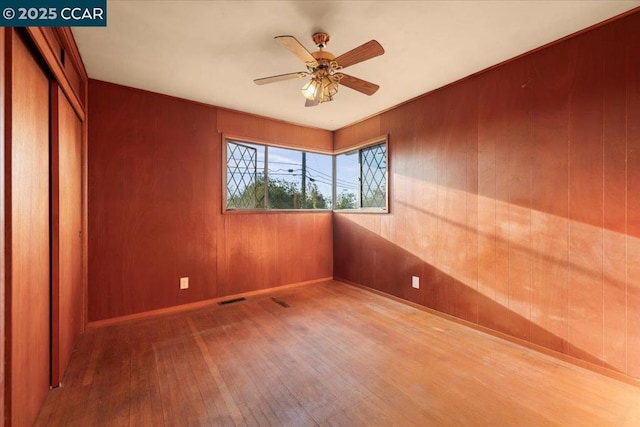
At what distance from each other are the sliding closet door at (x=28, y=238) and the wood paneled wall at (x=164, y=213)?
3.56 feet

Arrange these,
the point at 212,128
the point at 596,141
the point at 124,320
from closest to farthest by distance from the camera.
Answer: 1. the point at 596,141
2. the point at 124,320
3. the point at 212,128

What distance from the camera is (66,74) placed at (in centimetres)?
197

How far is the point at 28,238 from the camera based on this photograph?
1.43m

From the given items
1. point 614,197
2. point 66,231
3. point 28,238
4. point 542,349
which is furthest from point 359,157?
point 28,238

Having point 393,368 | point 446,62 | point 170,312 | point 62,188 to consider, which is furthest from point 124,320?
point 446,62

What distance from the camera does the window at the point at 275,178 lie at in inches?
143

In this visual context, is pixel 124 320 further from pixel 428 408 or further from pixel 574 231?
pixel 574 231

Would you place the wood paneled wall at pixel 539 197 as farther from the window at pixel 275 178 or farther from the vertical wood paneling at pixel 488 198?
the window at pixel 275 178

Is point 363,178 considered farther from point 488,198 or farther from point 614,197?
point 614,197

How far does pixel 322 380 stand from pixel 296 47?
2215mm

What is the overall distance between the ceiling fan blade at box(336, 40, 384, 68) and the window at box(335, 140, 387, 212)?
1.86 m

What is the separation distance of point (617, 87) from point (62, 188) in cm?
395

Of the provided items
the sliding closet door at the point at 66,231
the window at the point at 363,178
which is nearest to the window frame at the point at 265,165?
the window at the point at 363,178

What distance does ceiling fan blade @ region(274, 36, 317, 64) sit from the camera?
166cm
